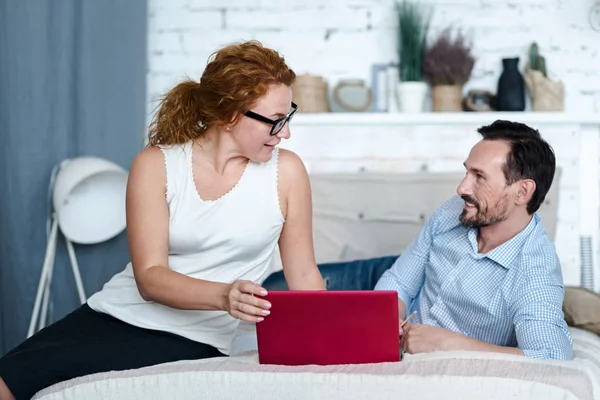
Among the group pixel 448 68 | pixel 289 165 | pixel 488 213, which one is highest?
pixel 448 68

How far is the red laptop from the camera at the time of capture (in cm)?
153

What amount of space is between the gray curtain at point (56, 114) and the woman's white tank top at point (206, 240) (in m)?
1.11

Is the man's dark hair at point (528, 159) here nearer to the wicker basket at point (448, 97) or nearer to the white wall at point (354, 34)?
the wicker basket at point (448, 97)

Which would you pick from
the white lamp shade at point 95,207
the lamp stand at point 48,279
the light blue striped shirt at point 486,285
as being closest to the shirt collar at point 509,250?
the light blue striped shirt at point 486,285

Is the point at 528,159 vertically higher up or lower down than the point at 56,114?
lower down

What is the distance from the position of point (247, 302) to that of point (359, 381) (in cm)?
26

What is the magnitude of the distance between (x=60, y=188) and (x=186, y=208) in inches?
41.0

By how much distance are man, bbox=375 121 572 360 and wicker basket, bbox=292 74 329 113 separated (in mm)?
1212

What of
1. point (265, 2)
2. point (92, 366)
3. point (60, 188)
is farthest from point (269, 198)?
point (265, 2)

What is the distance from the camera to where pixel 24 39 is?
293 centimetres

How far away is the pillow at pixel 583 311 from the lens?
240 cm

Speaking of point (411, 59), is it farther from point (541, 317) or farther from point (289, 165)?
point (541, 317)

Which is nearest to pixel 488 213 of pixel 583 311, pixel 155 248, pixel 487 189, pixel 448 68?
pixel 487 189

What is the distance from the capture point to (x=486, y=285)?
6.74 feet
